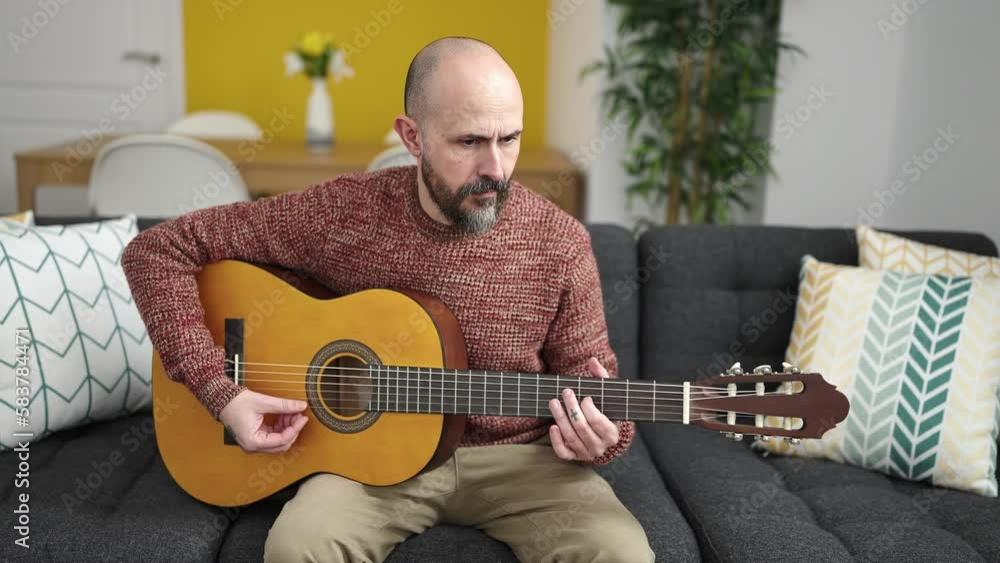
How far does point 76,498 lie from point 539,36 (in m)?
3.41

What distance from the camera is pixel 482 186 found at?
147 cm

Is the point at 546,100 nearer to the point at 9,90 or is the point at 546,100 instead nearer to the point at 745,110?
the point at 745,110

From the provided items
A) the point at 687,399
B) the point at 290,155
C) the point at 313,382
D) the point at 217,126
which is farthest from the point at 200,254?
the point at 217,126

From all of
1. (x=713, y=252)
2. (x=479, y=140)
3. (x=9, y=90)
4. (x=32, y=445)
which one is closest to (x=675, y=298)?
(x=713, y=252)

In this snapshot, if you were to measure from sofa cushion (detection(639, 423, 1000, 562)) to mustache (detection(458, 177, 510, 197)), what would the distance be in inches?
26.6

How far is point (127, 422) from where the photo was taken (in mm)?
1862

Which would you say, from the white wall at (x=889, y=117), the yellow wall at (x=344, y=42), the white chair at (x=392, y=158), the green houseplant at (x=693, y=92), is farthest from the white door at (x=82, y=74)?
the white wall at (x=889, y=117)

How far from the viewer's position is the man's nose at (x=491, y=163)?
1455 mm

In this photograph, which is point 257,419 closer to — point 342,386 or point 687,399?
point 342,386

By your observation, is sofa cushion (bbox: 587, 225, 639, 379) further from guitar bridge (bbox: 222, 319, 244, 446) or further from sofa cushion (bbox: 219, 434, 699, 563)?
guitar bridge (bbox: 222, 319, 244, 446)

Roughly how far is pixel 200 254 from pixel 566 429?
722 millimetres

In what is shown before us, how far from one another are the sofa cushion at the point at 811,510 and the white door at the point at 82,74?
3.49 metres

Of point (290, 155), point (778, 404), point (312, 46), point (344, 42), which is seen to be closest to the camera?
point (778, 404)

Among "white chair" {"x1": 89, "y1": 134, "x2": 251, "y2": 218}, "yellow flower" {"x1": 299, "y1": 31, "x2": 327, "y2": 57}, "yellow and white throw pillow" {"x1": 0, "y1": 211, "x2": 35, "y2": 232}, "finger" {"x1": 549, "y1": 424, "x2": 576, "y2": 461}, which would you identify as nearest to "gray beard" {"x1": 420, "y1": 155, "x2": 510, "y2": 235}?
"finger" {"x1": 549, "y1": 424, "x2": 576, "y2": 461}
